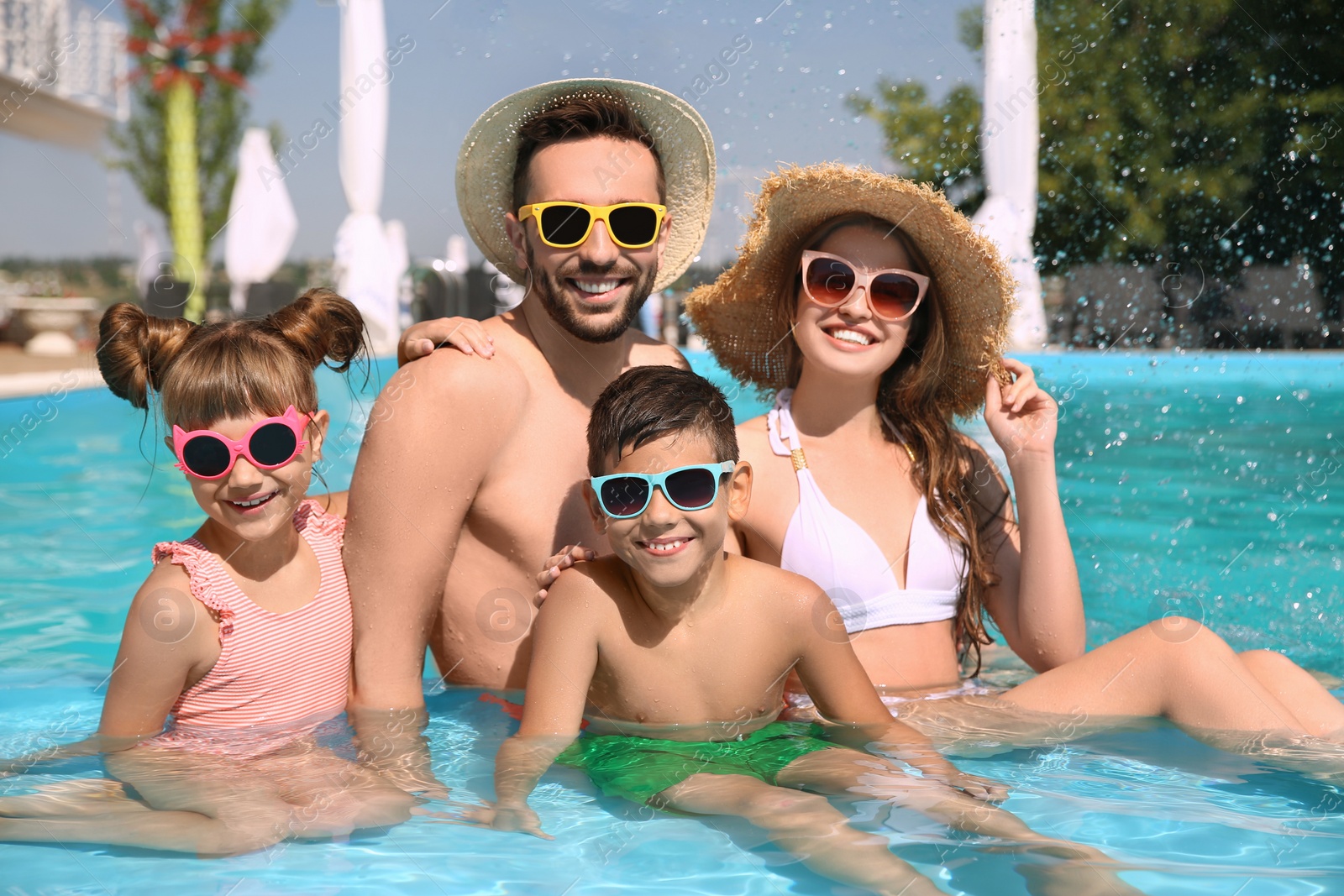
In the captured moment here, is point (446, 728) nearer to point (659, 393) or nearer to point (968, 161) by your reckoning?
point (659, 393)

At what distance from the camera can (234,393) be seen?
2.48 m

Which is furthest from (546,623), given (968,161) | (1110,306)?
(968,161)

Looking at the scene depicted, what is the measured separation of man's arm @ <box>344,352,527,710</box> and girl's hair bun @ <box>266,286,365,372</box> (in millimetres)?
168

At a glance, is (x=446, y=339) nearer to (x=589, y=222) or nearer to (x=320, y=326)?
(x=320, y=326)

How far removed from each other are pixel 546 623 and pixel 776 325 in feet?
4.07

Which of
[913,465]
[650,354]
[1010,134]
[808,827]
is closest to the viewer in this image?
[808,827]

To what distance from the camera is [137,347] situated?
262cm

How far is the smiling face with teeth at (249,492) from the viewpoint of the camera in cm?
245

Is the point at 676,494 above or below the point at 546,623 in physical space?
above

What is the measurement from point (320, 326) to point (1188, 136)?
57.1 feet

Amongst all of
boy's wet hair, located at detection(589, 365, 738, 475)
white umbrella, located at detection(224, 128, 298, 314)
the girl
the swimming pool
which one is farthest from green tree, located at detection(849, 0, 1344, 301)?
the girl

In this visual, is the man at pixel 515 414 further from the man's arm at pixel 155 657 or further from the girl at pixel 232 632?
the man's arm at pixel 155 657

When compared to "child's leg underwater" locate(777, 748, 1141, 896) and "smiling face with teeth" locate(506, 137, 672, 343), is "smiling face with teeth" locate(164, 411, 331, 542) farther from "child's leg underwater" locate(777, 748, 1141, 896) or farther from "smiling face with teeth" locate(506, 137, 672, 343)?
"child's leg underwater" locate(777, 748, 1141, 896)

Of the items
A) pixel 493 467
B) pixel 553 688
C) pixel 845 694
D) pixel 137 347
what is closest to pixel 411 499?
pixel 493 467
